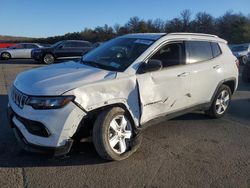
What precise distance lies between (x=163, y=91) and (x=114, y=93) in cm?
97

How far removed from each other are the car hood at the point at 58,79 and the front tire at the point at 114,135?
0.50 metres

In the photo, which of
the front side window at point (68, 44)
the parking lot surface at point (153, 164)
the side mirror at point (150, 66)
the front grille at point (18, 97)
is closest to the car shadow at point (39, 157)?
the parking lot surface at point (153, 164)

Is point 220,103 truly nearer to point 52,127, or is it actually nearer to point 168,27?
point 52,127

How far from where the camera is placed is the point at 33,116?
4016 mm

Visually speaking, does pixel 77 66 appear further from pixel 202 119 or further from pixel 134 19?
pixel 134 19

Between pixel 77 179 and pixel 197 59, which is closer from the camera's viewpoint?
pixel 77 179

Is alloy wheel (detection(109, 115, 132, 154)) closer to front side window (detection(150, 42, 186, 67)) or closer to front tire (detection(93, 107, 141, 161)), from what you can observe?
front tire (detection(93, 107, 141, 161))

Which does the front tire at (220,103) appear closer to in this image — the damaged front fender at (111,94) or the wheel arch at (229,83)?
the wheel arch at (229,83)

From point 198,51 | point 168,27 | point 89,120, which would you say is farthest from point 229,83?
point 168,27

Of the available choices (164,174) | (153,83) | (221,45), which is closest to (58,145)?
(164,174)

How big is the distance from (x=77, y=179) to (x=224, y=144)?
2.55 m

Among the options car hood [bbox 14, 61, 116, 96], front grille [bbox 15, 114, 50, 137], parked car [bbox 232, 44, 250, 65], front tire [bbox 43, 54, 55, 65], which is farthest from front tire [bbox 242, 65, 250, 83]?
front tire [bbox 43, 54, 55, 65]

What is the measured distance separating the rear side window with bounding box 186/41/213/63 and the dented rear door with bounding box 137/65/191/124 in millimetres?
337

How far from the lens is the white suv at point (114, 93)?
159 inches
